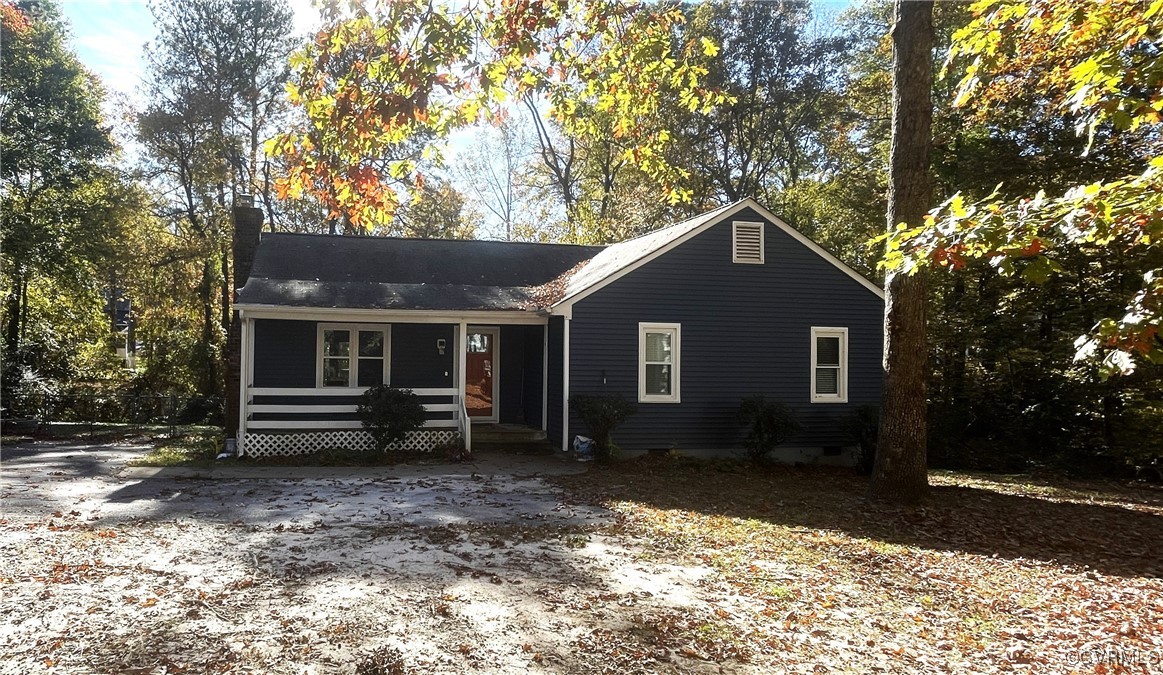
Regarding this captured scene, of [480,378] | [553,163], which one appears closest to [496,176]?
[553,163]

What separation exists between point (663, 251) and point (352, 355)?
6.56 m

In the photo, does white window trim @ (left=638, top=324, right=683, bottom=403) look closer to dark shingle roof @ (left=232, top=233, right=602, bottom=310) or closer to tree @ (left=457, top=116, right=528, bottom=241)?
dark shingle roof @ (left=232, top=233, right=602, bottom=310)

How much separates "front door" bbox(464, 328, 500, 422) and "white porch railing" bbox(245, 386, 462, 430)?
181 cm

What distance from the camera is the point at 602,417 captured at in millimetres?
13453

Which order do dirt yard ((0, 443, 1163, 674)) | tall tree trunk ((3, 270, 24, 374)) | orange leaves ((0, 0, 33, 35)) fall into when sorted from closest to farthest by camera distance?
dirt yard ((0, 443, 1163, 674))
orange leaves ((0, 0, 33, 35))
tall tree trunk ((3, 270, 24, 374))

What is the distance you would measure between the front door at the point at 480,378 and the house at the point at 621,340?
0.59 meters

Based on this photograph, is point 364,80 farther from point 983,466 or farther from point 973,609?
point 983,466

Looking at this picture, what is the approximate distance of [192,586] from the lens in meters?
5.78

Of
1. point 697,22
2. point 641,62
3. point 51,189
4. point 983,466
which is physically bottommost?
point 983,466

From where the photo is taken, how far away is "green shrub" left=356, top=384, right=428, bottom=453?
45.8 ft

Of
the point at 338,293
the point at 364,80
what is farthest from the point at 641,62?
the point at 338,293

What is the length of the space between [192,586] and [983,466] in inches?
624

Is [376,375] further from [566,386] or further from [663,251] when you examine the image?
[663,251]

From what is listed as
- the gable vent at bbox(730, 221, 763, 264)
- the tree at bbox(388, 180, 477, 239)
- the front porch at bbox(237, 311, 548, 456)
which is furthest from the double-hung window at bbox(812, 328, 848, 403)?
the tree at bbox(388, 180, 477, 239)
